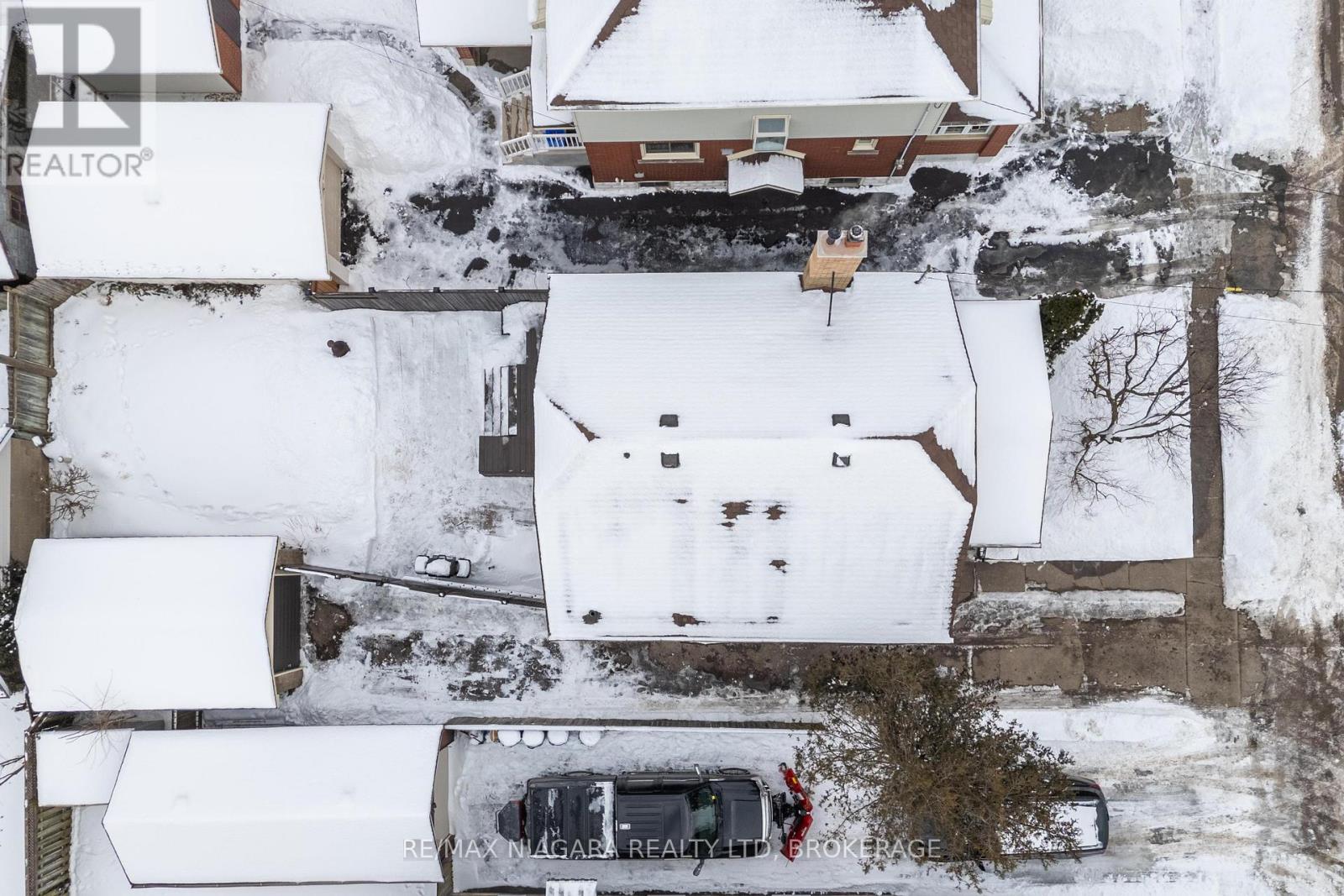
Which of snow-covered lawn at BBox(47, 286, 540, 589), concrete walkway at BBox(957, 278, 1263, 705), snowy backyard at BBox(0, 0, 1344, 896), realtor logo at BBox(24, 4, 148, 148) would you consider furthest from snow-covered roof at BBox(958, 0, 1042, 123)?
realtor logo at BBox(24, 4, 148, 148)

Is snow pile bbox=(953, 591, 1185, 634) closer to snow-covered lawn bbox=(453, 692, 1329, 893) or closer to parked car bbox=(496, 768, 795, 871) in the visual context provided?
snow-covered lawn bbox=(453, 692, 1329, 893)

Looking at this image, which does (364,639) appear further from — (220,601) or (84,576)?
(84,576)

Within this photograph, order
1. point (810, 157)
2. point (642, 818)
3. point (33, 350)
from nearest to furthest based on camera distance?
point (810, 157) < point (642, 818) < point (33, 350)

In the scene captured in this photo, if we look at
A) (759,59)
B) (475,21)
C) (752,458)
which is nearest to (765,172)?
(759,59)

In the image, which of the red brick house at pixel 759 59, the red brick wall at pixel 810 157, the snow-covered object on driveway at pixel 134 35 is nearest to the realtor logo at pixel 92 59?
the snow-covered object on driveway at pixel 134 35

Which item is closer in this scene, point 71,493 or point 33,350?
point 33,350

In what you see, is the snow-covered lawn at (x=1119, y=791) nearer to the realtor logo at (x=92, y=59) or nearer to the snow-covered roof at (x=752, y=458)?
the snow-covered roof at (x=752, y=458)

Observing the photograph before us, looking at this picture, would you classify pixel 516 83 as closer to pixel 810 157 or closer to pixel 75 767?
pixel 810 157
